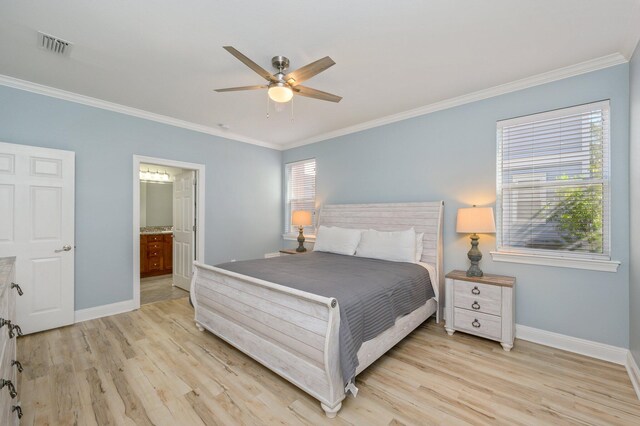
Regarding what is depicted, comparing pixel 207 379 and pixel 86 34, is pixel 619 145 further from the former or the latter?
pixel 86 34

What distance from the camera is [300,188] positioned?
17.8 feet

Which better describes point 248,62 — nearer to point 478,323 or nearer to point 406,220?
point 406,220

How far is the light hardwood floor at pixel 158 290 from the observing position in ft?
14.0

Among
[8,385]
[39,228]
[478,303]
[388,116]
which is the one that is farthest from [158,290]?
[478,303]

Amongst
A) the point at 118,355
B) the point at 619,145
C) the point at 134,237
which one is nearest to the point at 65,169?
the point at 134,237

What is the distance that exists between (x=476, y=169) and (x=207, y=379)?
345 centimetres

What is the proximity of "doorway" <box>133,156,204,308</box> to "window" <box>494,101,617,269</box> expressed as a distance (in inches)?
A: 167

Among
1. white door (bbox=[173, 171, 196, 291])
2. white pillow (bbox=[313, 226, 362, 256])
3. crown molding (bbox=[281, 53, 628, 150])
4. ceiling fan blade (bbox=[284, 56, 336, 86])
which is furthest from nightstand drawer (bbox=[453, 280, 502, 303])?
white door (bbox=[173, 171, 196, 291])

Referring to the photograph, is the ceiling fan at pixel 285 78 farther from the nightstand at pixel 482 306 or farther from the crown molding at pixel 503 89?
the nightstand at pixel 482 306

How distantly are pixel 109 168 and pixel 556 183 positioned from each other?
515 cm

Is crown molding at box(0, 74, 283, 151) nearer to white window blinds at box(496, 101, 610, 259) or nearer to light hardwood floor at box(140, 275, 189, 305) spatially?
light hardwood floor at box(140, 275, 189, 305)

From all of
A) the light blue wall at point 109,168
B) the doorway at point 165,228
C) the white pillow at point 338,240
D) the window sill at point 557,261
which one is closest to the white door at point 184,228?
the doorway at point 165,228

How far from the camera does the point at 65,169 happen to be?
3162 mm

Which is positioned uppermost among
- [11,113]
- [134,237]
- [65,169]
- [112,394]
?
[11,113]
